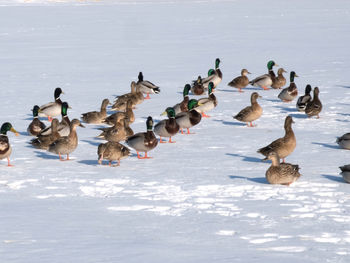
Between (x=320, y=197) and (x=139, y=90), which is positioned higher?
(x=139, y=90)

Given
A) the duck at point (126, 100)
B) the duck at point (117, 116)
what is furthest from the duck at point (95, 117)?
the duck at point (126, 100)

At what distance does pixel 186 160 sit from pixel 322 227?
14.3 ft

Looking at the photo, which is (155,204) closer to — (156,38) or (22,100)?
(22,100)

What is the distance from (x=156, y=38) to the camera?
124ft

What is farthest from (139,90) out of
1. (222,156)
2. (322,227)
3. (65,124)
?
(322,227)

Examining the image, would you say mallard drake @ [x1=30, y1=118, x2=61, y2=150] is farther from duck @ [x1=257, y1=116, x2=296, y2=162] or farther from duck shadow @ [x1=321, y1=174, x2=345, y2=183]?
duck shadow @ [x1=321, y1=174, x2=345, y2=183]

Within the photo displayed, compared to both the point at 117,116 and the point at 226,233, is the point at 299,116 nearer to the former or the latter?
the point at 117,116

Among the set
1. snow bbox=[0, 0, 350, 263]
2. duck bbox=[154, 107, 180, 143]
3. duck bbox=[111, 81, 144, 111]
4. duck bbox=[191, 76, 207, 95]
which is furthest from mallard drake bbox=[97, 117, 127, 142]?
duck bbox=[191, 76, 207, 95]

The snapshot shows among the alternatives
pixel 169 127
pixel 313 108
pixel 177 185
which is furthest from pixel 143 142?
pixel 313 108

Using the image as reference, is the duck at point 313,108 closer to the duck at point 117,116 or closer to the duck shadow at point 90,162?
the duck at point 117,116

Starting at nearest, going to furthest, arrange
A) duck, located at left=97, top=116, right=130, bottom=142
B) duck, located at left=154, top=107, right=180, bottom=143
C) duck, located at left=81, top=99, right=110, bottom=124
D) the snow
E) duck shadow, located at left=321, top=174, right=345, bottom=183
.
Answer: the snow, duck shadow, located at left=321, top=174, right=345, bottom=183, duck, located at left=97, top=116, right=130, bottom=142, duck, located at left=154, top=107, right=180, bottom=143, duck, located at left=81, top=99, right=110, bottom=124

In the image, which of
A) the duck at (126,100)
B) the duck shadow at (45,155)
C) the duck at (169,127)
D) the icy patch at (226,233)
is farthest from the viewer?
the duck at (126,100)

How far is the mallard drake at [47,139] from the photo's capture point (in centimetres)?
1277

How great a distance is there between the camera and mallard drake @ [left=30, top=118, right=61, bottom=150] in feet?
41.9
